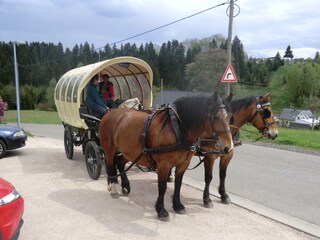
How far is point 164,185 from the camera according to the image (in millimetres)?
4883

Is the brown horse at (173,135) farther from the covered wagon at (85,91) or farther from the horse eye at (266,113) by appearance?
the covered wagon at (85,91)

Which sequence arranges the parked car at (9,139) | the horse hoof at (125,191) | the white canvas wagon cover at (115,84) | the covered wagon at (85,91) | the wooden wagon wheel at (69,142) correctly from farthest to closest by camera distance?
the parked car at (9,139), the wooden wagon wheel at (69,142), the white canvas wagon cover at (115,84), the covered wagon at (85,91), the horse hoof at (125,191)

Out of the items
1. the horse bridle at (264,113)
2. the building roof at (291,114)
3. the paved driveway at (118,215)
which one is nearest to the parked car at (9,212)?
the paved driveway at (118,215)

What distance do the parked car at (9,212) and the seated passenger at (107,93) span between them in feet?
14.5

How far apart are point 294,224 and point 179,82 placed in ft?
203

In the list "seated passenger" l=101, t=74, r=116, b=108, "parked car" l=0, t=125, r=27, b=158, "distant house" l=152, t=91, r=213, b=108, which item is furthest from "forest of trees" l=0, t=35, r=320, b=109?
"seated passenger" l=101, t=74, r=116, b=108

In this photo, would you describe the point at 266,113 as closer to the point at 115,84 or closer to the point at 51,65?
the point at 115,84

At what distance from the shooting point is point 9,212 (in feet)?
11.5

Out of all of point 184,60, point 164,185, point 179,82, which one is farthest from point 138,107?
point 184,60

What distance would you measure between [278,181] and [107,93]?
451 cm

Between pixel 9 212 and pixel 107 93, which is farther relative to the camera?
pixel 107 93

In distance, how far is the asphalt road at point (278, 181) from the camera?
5598 millimetres

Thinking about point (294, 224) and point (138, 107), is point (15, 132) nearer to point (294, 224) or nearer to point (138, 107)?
point (138, 107)

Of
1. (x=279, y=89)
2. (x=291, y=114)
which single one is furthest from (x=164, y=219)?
(x=279, y=89)
